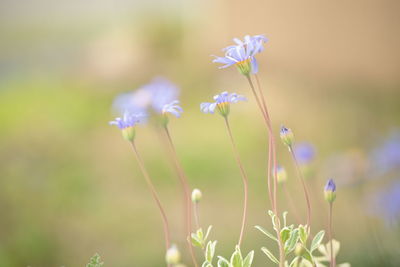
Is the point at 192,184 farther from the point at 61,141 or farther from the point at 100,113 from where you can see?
the point at 100,113

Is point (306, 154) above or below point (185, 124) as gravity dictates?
above

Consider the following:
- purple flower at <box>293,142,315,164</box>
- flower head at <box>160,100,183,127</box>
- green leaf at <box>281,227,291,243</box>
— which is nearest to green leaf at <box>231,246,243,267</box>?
green leaf at <box>281,227,291,243</box>

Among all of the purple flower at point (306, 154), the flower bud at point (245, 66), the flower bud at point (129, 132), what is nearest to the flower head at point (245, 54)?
the flower bud at point (245, 66)

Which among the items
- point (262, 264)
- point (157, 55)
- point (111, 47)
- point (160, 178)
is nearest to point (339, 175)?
point (262, 264)

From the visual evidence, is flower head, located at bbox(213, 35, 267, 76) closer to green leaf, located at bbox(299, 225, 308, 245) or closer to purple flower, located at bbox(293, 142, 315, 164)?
green leaf, located at bbox(299, 225, 308, 245)

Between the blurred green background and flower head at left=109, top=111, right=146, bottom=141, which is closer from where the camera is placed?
flower head at left=109, top=111, right=146, bottom=141

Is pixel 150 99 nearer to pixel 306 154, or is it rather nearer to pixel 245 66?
pixel 245 66

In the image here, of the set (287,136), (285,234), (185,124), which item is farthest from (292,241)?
(185,124)
